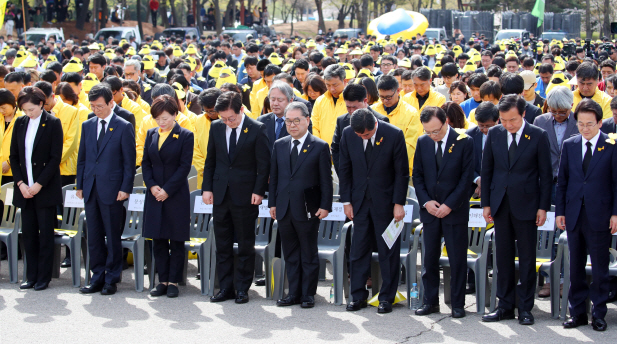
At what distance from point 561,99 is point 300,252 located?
2.62 meters

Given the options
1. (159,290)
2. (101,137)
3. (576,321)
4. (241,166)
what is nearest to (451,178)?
(576,321)

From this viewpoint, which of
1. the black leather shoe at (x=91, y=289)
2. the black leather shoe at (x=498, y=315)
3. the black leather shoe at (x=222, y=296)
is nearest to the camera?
the black leather shoe at (x=498, y=315)

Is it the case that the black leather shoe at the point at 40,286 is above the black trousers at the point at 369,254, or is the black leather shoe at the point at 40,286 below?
below

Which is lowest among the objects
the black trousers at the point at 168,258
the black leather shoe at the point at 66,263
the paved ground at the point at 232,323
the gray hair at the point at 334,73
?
the black leather shoe at the point at 66,263

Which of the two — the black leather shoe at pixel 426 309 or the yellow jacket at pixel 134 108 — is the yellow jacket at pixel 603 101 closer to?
the black leather shoe at pixel 426 309

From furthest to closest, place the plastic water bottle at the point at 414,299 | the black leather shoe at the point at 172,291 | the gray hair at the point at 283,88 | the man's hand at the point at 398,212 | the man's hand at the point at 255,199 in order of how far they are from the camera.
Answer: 1. the gray hair at the point at 283,88
2. the black leather shoe at the point at 172,291
3. the man's hand at the point at 255,199
4. the plastic water bottle at the point at 414,299
5. the man's hand at the point at 398,212

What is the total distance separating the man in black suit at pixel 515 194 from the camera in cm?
555

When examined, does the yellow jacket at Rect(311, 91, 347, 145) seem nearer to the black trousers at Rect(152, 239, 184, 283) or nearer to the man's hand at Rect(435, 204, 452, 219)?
the black trousers at Rect(152, 239, 184, 283)

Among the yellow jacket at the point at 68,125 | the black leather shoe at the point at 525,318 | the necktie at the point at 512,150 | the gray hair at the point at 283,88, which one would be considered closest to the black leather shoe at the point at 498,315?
the black leather shoe at the point at 525,318

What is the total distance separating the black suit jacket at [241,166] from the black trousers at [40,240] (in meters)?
1.52

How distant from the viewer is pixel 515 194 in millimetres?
5570

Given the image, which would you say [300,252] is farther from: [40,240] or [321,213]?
[40,240]

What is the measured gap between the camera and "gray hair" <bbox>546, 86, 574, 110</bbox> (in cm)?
662

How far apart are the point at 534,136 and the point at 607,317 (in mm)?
1484
